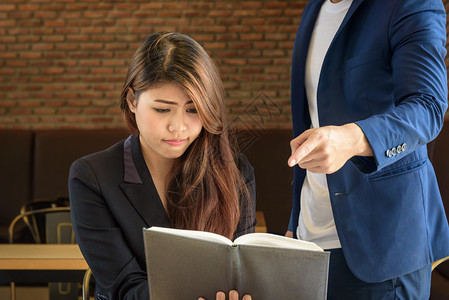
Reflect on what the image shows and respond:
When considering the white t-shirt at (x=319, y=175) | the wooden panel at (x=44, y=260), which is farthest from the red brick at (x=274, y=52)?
the white t-shirt at (x=319, y=175)

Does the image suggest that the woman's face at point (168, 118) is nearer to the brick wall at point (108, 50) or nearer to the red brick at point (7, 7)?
the brick wall at point (108, 50)

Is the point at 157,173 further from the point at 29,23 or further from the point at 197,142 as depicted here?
the point at 29,23

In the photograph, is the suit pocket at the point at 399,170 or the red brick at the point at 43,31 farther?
the red brick at the point at 43,31

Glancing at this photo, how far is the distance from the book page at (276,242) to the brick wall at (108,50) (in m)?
3.44

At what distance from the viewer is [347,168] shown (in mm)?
1244

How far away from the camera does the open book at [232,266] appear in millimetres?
917

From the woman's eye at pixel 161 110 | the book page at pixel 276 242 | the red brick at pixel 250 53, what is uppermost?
the red brick at pixel 250 53

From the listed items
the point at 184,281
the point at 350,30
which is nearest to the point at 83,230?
the point at 184,281

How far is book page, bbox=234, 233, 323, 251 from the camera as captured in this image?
3.01ft

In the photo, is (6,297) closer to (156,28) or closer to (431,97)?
(156,28)

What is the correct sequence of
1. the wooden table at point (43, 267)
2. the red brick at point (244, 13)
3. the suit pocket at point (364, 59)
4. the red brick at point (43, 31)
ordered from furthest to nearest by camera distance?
the red brick at point (43, 31) → the red brick at point (244, 13) → the wooden table at point (43, 267) → the suit pocket at point (364, 59)

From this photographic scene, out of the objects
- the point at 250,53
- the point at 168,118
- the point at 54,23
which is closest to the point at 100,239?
the point at 168,118

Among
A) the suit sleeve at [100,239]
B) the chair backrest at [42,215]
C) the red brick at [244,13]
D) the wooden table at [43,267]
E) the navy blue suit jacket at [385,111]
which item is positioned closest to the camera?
the navy blue suit jacket at [385,111]

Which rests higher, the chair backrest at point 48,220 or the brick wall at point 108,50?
the brick wall at point 108,50
